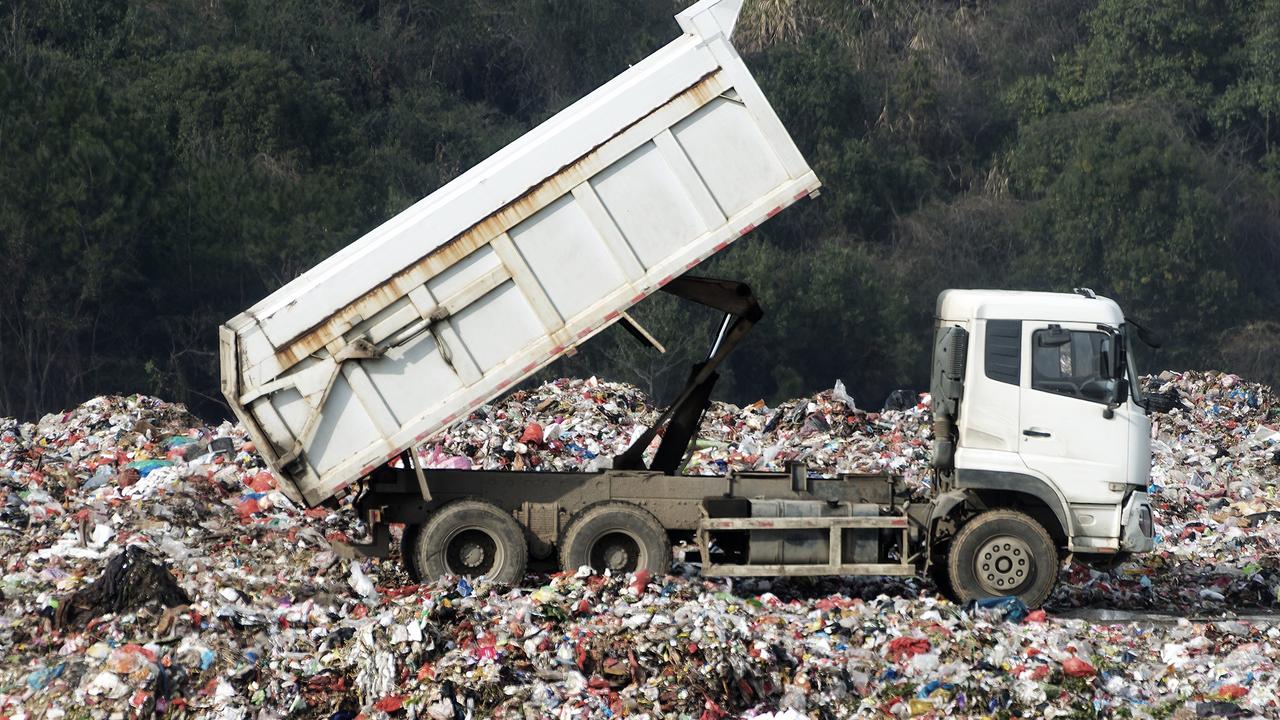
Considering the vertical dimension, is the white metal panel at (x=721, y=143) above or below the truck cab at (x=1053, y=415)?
above

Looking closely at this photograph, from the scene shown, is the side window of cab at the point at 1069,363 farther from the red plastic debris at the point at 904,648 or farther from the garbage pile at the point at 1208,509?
the red plastic debris at the point at 904,648

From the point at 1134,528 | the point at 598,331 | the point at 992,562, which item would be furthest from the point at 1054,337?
the point at 598,331

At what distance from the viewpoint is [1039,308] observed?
1080cm

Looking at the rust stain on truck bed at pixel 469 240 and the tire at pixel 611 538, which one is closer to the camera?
the rust stain on truck bed at pixel 469 240

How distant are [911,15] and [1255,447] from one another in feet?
101

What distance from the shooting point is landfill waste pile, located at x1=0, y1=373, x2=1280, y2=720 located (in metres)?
8.68

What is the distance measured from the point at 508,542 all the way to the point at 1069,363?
3723mm

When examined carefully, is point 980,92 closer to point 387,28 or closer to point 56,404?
point 387,28

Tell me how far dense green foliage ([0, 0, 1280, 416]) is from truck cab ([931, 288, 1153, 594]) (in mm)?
21003

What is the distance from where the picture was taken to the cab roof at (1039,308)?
10758mm

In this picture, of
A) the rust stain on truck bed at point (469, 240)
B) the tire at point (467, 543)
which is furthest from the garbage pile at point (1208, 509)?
the tire at point (467, 543)

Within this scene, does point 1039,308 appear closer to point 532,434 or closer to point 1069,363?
point 1069,363

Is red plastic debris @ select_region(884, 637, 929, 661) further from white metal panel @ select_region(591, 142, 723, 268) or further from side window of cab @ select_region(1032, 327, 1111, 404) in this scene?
white metal panel @ select_region(591, 142, 723, 268)

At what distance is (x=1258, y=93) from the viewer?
44500mm
